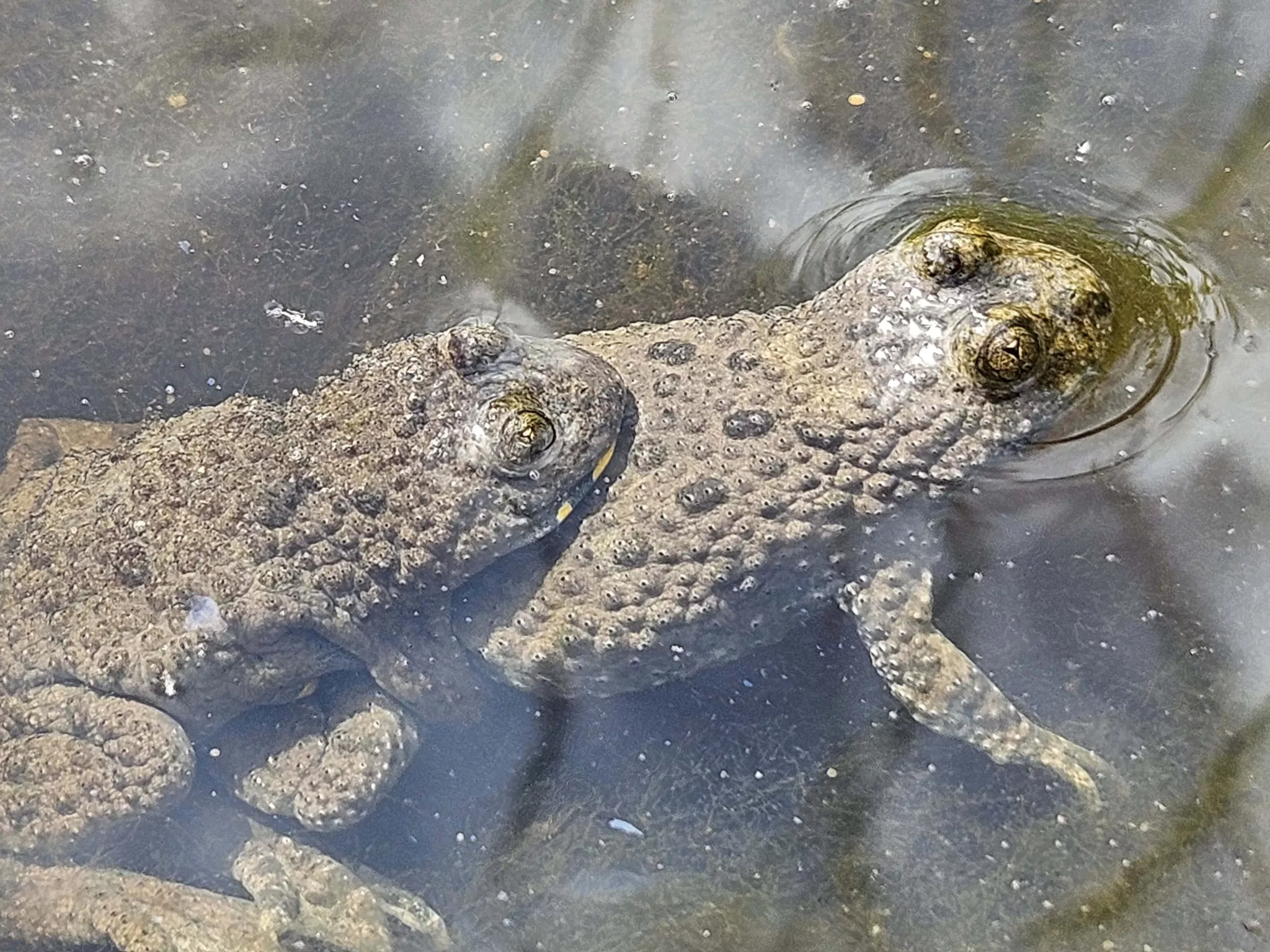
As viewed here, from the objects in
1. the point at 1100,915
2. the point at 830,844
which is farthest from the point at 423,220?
the point at 1100,915

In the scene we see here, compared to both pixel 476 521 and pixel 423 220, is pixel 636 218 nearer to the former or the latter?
pixel 423 220

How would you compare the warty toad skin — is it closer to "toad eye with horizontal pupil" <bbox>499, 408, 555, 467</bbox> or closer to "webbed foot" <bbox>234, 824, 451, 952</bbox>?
"toad eye with horizontal pupil" <bbox>499, 408, 555, 467</bbox>

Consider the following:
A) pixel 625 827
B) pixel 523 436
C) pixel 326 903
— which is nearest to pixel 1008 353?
pixel 523 436

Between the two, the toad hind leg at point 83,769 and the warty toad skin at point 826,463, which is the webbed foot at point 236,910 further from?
the warty toad skin at point 826,463

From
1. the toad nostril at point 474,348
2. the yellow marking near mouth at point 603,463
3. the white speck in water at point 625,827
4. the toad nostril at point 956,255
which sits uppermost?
the toad nostril at point 956,255

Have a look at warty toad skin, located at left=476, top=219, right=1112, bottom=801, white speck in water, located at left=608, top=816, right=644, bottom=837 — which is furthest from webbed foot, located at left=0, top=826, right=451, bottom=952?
warty toad skin, located at left=476, top=219, right=1112, bottom=801

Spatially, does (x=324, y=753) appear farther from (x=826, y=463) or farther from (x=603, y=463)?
(x=826, y=463)

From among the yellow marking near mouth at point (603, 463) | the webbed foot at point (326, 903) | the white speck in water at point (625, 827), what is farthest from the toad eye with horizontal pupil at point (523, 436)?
the webbed foot at point (326, 903)
